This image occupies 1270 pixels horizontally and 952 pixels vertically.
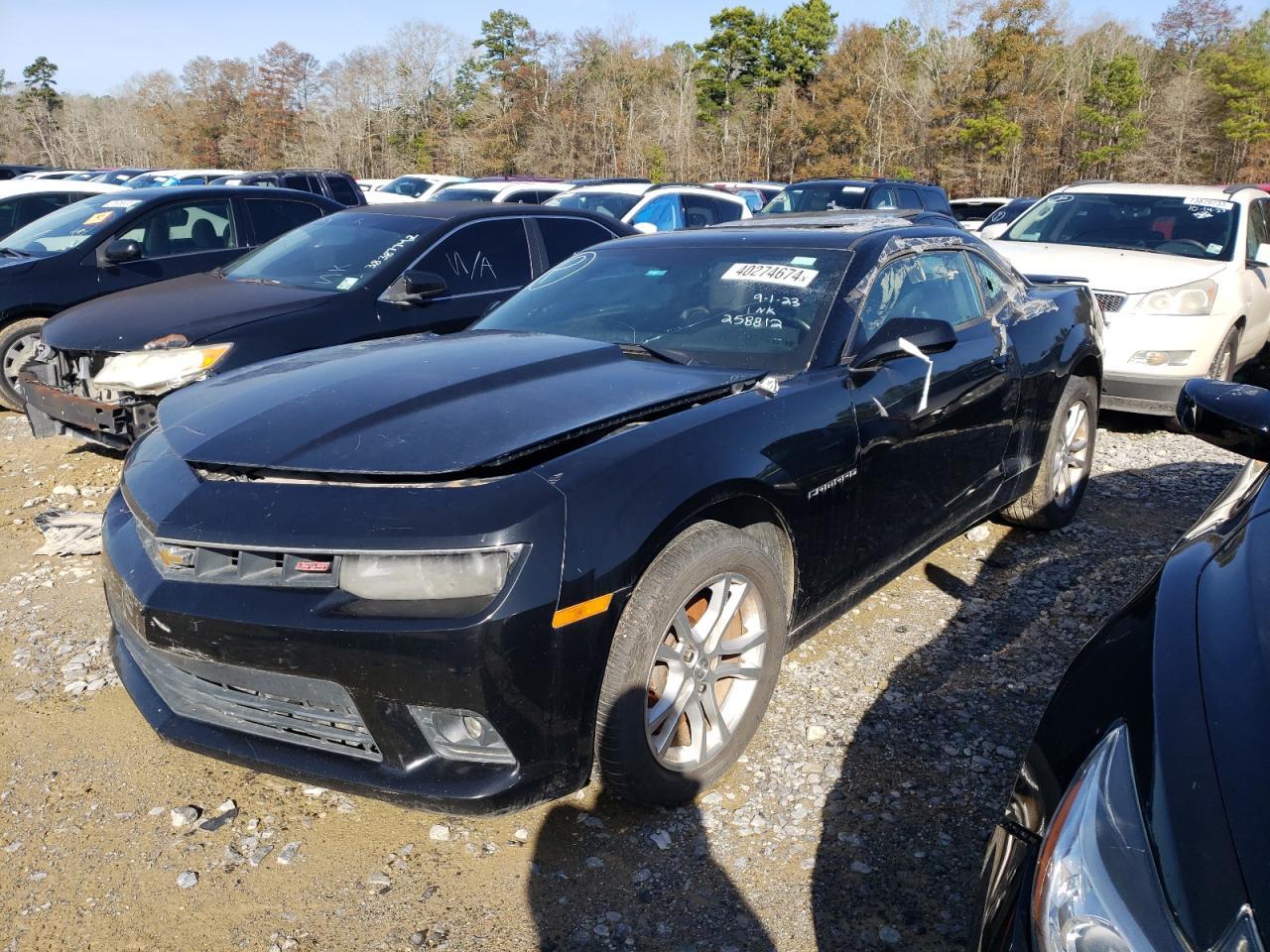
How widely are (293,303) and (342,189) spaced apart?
40.3 ft

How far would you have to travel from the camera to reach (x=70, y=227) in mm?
7949

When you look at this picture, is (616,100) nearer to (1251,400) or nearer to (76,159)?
(76,159)

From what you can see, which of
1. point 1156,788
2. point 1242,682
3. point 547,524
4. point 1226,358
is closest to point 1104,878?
point 1156,788

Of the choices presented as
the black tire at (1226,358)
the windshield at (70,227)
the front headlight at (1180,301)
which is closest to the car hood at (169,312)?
the windshield at (70,227)

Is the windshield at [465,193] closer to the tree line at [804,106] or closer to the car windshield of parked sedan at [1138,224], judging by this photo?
the car windshield of parked sedan at [1138,224]

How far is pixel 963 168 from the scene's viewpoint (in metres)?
49.5

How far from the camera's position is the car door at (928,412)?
3.42 m

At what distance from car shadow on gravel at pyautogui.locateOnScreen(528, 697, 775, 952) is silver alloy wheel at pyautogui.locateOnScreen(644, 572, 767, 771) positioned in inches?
7.7

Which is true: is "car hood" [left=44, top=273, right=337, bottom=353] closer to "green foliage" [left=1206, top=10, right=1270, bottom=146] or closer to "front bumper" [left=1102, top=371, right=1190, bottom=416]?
"front bumper" [left=1102, top=371, right=1190, bottom=416]

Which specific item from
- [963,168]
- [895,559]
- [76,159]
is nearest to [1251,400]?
[895,559]

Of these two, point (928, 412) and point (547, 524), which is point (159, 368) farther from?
point (928, 412)

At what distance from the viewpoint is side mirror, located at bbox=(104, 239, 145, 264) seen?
7.27 m

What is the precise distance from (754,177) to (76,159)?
49544 millimetres

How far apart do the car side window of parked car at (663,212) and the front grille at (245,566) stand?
11.4m
